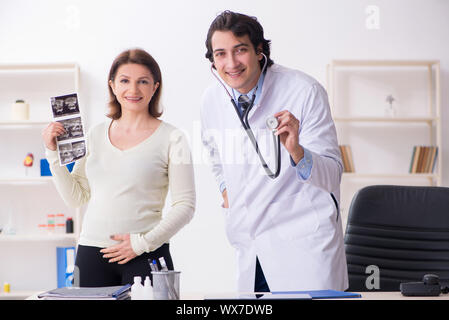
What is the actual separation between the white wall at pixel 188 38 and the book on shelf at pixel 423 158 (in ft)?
3.50

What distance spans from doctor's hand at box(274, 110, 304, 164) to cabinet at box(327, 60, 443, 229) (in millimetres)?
2098

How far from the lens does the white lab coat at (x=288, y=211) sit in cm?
169

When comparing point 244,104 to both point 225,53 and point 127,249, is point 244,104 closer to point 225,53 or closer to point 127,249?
point 225,53

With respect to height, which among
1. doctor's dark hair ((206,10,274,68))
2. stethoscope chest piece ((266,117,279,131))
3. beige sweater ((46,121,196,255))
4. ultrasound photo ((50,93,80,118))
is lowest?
beige sweater ((46,121,196,255))

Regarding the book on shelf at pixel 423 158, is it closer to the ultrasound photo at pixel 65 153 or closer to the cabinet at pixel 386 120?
the cabinet at pixel 386 120

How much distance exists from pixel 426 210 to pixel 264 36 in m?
0.94

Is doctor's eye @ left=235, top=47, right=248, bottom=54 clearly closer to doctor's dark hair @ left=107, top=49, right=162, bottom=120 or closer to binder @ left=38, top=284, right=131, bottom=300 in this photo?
doctor's dark hair @ left=107, top=49, right=162, bottom=120

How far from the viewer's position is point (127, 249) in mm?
1672

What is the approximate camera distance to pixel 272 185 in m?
1.72

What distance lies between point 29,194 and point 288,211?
1.32 meters

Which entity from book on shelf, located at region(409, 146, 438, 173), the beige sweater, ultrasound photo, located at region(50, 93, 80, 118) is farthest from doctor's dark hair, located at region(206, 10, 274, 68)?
book on shelf, located at region(409, 146, 438, 173)

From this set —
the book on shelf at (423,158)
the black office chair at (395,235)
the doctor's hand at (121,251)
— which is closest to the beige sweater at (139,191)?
the doctor's hand at (121,251)

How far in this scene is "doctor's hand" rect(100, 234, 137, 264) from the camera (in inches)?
65.7
